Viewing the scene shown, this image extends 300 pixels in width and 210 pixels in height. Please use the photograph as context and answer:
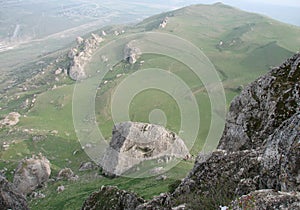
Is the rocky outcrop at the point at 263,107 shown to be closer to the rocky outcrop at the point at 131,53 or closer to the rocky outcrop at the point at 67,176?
the rocky outcrop at the point at 67,176

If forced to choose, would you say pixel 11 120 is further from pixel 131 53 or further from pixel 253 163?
pixel 253 163

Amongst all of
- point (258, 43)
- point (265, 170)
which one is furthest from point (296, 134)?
point (258, 43)

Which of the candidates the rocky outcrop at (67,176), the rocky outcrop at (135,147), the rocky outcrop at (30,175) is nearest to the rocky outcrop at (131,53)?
the rocky outcrop at (67,176)

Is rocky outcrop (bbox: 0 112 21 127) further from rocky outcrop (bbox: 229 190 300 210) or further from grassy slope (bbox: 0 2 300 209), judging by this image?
rocky outcrop (bbox: 229 190 300 210)

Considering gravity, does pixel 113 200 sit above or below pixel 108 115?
above

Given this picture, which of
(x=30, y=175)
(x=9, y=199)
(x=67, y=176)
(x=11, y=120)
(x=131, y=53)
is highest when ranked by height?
(x=9, y=199)

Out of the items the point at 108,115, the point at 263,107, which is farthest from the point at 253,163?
the point at 108,115
